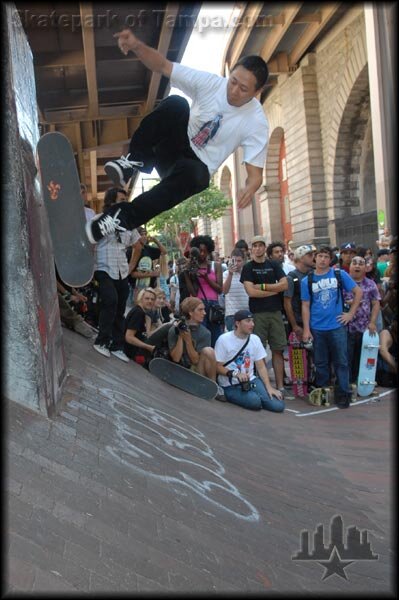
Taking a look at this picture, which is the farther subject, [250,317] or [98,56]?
[250,317]

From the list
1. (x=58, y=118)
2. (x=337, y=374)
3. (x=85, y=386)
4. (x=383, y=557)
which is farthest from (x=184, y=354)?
(x=383, y=557)

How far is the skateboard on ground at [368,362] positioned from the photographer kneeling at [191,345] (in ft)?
6.11

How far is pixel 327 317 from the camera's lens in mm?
6613

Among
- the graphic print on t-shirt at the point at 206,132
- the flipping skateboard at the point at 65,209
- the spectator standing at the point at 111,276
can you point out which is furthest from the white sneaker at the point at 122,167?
the spectator standing at the point at 111,276

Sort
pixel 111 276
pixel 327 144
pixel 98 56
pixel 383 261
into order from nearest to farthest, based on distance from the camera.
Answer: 1. pixel 98 56
2. pixel 111 276
3. pixel 383 261
4. pixel 327 144

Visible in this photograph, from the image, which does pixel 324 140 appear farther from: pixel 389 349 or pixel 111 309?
pixel 111 309

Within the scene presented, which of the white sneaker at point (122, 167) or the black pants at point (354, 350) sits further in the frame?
the black pants at point (354, 350)

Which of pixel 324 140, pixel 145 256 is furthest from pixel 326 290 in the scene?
pixel 324 140

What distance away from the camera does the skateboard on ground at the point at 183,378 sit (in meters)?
6.28

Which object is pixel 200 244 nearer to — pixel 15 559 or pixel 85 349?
pixel 85 349

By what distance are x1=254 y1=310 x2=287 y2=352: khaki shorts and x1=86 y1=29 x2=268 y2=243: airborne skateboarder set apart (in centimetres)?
368

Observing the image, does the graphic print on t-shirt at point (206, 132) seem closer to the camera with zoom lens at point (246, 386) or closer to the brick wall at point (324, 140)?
the camera with zoom lens at point (246, 386)

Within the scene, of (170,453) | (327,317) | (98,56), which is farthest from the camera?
(327,317)

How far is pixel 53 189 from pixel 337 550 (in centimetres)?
279
